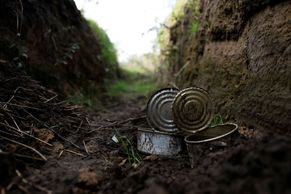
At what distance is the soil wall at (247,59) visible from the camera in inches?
115

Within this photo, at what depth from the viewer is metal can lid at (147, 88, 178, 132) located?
147 inches

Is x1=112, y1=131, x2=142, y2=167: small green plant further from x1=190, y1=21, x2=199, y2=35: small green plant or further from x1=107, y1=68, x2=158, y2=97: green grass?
x1=107, y1=68, x2=158, y2=97: green grass

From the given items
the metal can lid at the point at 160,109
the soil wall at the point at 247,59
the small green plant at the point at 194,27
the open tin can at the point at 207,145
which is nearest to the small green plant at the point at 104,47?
the small green plant at the point at 194,27

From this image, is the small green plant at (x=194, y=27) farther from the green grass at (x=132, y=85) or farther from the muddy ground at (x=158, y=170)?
the green grass at (x=132, y=85)

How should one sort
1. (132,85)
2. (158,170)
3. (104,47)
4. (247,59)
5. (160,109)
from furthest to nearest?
1. (132,85)
2. (104,47)
3. (160,109)
4. (247,59)
5. (158,170)

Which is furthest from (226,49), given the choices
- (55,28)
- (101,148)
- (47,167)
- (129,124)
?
(55,28)

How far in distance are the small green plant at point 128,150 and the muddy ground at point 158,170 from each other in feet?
0.14

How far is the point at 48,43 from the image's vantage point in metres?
5.42

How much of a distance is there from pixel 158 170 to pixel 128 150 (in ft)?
2.21

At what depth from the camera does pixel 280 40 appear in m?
2.97

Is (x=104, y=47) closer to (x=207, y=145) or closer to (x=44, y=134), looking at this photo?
(x=44, y=134)

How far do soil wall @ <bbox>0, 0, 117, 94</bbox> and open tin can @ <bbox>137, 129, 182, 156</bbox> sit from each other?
6.10 feet

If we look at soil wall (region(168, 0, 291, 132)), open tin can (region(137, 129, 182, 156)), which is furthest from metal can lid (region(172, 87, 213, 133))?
soil wall (region(168, 0, 291, 132))

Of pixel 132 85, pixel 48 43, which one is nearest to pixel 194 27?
pixel 48 43
